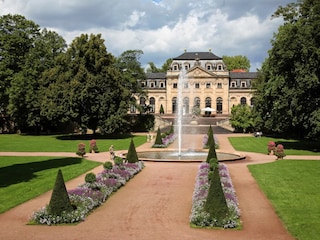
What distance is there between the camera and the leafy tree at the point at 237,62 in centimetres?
11344

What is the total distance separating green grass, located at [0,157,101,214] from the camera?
595 inches

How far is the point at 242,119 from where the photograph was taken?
57625 mm

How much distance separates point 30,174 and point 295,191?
515 inches

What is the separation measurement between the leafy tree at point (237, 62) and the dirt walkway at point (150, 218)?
98492 mm

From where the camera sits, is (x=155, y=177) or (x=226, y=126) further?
(x=226, y=126)

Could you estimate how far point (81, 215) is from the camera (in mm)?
11805

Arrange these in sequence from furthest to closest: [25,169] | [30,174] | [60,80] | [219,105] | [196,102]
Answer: [196,102], [219,105], [60,80], [25,169], [30,174]

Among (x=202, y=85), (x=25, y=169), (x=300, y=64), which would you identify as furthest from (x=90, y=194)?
(x=202, y=85)

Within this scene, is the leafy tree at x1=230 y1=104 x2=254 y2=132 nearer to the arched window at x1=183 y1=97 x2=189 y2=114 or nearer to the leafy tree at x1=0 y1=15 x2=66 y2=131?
the leafy tree at x1=0 y1=15 x2=66 y2=131

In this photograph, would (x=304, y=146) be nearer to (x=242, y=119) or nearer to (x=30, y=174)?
(x=242, y=119)

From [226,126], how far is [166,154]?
38.6 m

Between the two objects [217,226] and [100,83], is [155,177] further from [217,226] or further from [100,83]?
[100,83]

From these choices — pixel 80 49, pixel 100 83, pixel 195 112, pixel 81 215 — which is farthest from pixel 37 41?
pixel 81 215

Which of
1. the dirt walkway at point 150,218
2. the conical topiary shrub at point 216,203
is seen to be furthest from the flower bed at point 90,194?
the conical topiary shrub at point 216,203
